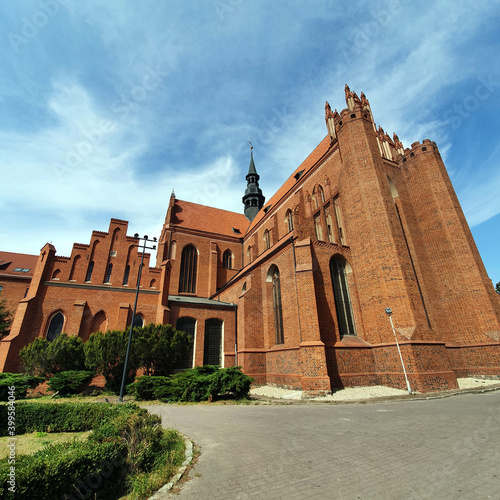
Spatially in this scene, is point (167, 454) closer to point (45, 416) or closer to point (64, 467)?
point (64, 467)

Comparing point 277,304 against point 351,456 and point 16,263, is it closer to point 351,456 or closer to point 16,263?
point 351,456

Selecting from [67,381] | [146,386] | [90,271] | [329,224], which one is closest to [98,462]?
[146,386]

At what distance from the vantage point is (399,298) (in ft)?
43.9

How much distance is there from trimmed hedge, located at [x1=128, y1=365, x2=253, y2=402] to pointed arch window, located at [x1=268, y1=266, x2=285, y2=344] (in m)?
4.74

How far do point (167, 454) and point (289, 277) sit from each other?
12.2 m

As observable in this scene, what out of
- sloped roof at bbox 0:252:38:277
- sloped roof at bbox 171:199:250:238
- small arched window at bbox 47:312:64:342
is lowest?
small arched window at bbox 47:312:64:342

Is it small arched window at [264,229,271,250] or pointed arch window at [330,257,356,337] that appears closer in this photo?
pointed arch window at [330,257,356,337]

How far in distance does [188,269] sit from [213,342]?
1027cm

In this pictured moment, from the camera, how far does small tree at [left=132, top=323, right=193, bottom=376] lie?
49.3ft

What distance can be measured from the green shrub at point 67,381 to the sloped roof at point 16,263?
675 inches

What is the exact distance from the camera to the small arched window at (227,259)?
105ft

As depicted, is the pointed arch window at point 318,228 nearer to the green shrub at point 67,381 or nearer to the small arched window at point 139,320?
the small arched window at point 139,320

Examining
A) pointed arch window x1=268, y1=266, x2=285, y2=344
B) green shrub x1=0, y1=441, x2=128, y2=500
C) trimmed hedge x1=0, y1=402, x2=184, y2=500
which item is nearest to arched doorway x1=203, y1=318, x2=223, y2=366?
pointed arch window x1=268, y1=266, x2=285, y2=344

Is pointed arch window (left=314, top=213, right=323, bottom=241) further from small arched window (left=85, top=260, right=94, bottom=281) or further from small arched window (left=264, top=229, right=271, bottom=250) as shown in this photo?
small arched window (left=85, top=260, right=94, bottom=281)
